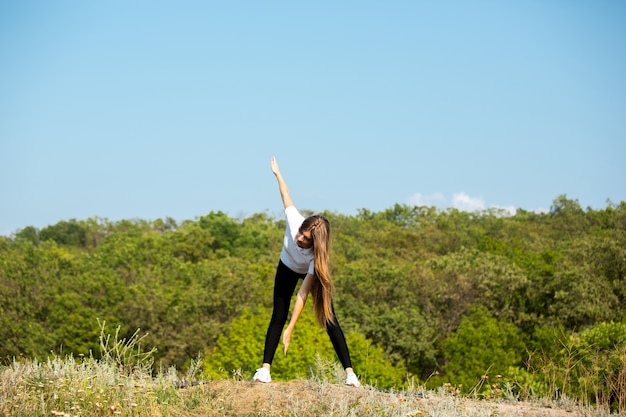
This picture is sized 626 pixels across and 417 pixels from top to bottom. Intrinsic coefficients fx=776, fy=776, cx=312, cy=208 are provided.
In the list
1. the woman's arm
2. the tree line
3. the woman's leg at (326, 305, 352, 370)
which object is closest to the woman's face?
the woman's arm

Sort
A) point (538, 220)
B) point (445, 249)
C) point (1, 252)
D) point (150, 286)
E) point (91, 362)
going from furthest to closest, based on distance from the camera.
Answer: point (538, 220) < point (445, 249) < point (1, 252) < point (150, 286) < point (91, 362)

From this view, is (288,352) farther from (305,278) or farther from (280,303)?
(305,278)

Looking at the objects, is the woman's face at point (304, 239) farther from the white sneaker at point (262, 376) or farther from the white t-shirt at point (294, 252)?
the white sneaker at point (262, 376)

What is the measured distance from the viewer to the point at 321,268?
6664mm

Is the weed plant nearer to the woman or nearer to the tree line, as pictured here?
the woman

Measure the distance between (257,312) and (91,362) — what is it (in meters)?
31.3

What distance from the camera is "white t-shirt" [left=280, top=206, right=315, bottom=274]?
6.82 metres

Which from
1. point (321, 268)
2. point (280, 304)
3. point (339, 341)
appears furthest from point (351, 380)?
point (321, 268)

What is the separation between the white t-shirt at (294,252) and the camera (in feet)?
22.4

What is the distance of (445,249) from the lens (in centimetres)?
5772

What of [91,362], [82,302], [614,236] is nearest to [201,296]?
[82,302]

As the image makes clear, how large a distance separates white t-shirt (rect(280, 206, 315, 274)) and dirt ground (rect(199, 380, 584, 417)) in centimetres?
100

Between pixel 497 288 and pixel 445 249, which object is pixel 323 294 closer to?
pixel 497 288

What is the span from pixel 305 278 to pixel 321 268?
287 millimetres
